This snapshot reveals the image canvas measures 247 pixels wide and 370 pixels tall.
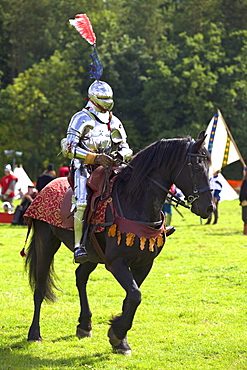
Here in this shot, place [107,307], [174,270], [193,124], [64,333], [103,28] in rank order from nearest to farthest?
[64,333] < [107,307] < [174,270] < [193,124] < [103,28]

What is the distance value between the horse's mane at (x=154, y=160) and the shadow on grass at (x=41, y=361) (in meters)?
1.78

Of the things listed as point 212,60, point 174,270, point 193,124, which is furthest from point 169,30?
point 174,270

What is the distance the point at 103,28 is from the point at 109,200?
5038cm

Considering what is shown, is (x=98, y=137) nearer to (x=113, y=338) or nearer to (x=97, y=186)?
(x=97, y=186)

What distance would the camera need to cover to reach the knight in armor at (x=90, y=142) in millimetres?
6855

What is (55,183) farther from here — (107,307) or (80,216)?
(107,307)

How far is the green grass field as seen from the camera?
6555 millimetres

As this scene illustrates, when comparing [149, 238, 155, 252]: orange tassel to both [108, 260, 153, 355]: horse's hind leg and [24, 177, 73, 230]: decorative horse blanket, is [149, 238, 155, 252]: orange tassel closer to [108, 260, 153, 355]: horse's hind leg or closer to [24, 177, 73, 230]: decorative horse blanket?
[108, 260, 153, 355]: horse's hind leg

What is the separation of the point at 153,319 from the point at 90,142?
2713mm

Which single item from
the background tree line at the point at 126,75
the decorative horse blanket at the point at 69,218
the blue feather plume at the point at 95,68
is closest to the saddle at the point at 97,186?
the decorative horse blanket at the point at 69,218

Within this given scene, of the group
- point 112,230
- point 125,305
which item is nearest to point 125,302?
point 125,305

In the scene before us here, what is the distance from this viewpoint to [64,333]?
7.68m

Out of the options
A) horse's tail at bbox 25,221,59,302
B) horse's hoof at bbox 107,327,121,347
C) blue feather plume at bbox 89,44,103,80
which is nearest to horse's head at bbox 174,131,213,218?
horse's hoof at bbox 107,327,121,347

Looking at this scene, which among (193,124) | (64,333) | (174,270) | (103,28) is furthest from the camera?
(103,28)
